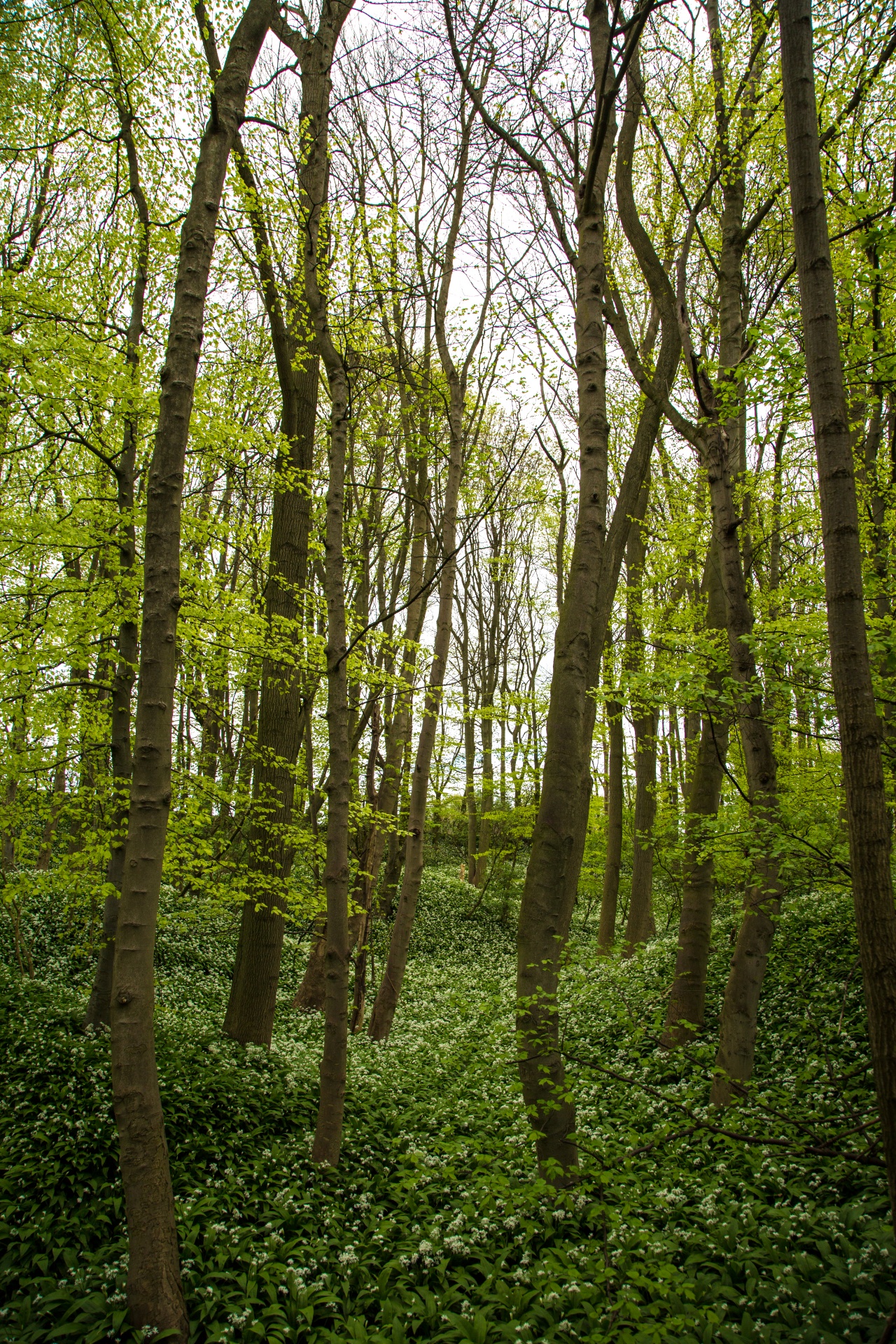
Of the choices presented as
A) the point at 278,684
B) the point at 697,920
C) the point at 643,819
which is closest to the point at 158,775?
the point at 278,684

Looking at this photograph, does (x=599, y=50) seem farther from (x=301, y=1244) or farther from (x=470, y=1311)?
(x=301, y=1244)

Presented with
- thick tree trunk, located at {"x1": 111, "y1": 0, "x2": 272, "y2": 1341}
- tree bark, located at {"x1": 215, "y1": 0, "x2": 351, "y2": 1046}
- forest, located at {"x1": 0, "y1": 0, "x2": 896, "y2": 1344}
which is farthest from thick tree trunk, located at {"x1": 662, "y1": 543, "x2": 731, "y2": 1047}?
thick tree trunk, located at {"x1": 111, "y1": 0, "x2": 272, "y2": 1341}

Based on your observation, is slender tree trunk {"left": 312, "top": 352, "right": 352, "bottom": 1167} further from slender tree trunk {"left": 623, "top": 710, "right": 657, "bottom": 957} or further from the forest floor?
slender tree trunk {"left": 623, "top": 710, "right": 657, "bottom": 957}

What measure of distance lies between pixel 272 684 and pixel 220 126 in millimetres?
5249

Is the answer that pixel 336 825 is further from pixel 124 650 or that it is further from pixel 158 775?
pixel 124 650

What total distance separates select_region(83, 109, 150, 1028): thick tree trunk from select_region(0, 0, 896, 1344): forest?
0.06 meters

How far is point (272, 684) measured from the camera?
25.8ft

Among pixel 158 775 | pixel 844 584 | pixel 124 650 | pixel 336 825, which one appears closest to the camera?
pixel 844 584

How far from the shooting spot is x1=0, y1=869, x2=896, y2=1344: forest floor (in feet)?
10.1

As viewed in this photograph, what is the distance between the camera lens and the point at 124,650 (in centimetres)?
701

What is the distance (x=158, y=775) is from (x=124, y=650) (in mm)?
4228

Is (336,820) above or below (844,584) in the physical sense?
below

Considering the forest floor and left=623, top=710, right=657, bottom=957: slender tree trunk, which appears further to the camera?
left=623, top=710, right=657, bottom=957: slender tree trunk

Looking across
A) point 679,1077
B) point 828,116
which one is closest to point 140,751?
point 679,1077
